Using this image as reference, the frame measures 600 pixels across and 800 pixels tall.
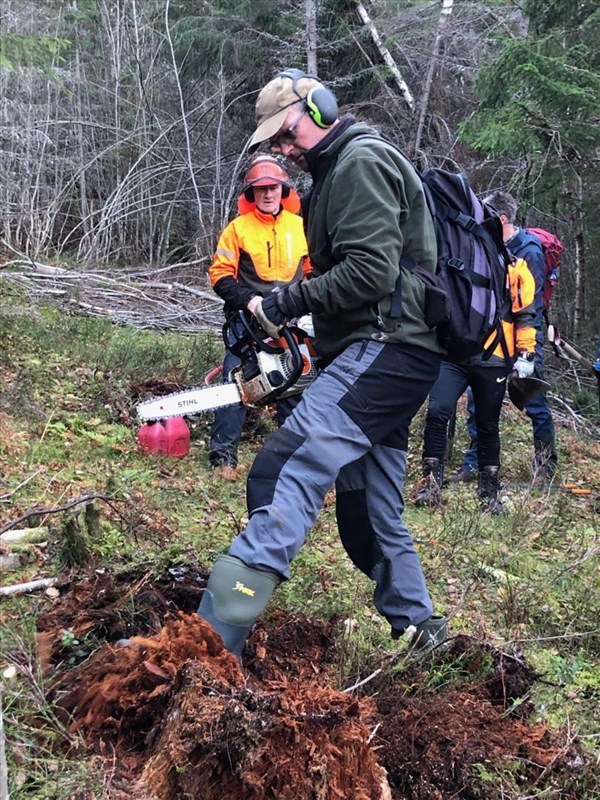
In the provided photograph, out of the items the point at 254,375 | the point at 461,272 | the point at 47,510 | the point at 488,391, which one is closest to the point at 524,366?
the point at 488,391

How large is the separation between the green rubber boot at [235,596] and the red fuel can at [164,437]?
11.2ft

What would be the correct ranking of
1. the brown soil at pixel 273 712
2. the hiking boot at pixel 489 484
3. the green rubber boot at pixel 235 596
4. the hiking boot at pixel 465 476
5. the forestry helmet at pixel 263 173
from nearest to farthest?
1. the brown soil at pixel 273 712
2. the green rubber boot at pixel 235 596
3. the forestry helmet at pixel 263 173
4. the hiking boot at pixel 489 484
5. the hiking boot at pixel 465 476

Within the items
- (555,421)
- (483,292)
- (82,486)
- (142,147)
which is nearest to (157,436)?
(82,486)

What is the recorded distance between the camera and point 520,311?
6.02 m

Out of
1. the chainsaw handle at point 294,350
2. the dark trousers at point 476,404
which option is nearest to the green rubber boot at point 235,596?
the chainsaw handle at point 294,350

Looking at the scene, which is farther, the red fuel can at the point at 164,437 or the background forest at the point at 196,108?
the background forest at the point at 196,108

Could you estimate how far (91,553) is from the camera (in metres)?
3.33

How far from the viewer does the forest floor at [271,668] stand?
1.94 meters

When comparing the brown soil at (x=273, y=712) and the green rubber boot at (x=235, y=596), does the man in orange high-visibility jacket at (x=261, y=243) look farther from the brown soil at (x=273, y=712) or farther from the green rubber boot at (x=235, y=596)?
the green rubber boot at (x=235, y=596)

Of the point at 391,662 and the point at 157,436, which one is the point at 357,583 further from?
the point at 157,436

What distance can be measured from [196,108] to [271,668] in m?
13.8

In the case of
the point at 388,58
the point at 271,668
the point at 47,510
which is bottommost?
the point at 271,668

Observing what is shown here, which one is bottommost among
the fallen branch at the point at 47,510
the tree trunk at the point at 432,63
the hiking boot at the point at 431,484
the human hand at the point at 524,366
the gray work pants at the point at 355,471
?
the hiking boot at the point at 431,484

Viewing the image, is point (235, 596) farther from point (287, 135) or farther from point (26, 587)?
point (287, 135)
